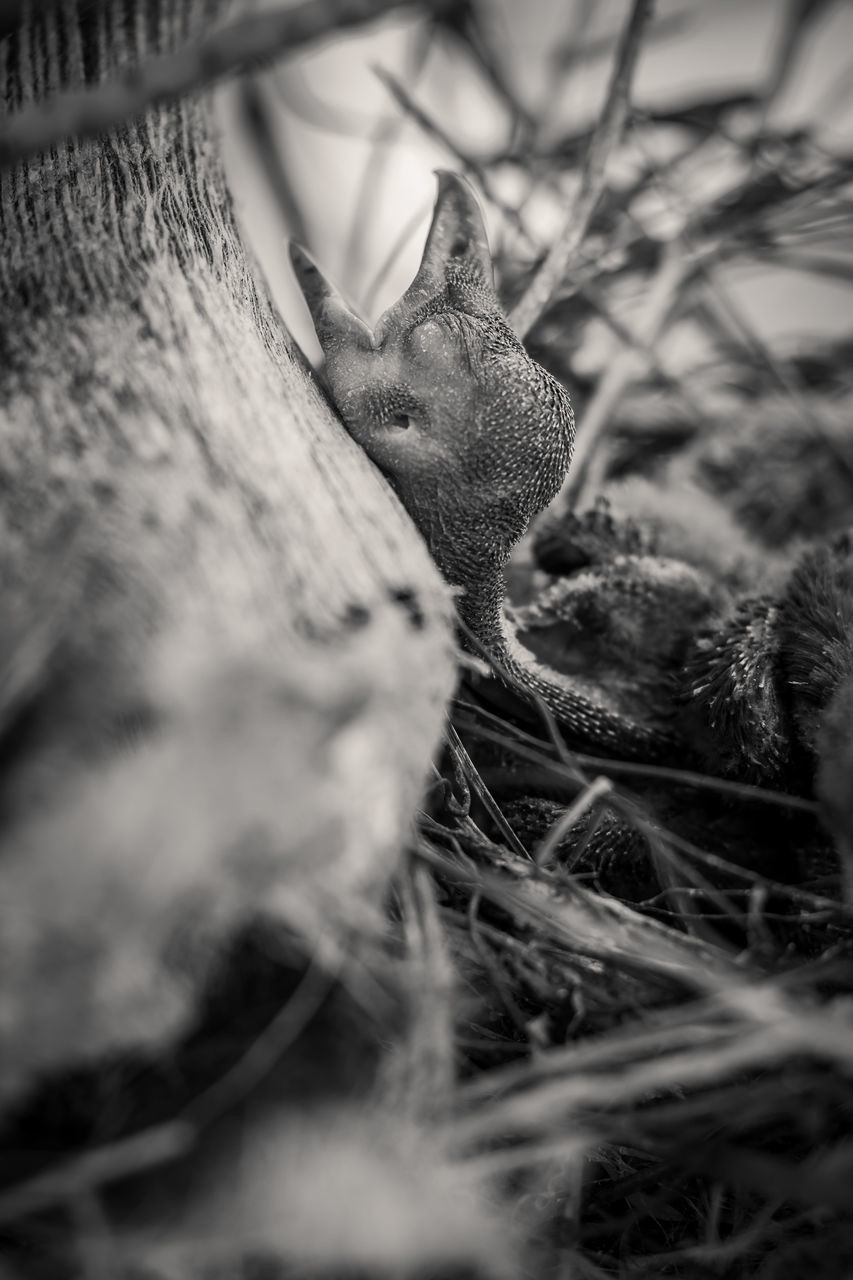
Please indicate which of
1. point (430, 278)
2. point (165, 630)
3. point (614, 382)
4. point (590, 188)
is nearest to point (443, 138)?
point (590, 188)

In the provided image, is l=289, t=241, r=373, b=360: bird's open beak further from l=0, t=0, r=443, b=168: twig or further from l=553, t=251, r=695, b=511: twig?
l=553, t=251, r=695, b=511: twig

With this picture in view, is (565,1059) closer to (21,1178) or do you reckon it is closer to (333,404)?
(21,1178)

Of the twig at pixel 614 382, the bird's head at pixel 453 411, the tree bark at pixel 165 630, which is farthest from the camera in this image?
the twig at pixel 614 382

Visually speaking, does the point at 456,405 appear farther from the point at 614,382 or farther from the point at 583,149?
the point at 583,149

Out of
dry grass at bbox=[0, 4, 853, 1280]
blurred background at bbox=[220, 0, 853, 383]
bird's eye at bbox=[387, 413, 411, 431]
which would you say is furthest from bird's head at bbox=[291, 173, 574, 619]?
blurred background at bbox=[220, 0, 853, 383]

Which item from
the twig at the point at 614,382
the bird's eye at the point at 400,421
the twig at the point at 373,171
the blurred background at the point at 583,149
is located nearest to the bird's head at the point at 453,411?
the bird's eye at the point at 400,421

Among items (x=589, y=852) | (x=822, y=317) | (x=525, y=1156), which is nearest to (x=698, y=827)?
(x=589, y=852)

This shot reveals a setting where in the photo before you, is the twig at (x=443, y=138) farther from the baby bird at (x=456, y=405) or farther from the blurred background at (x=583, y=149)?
the baby bird at (x=456, y=405)
